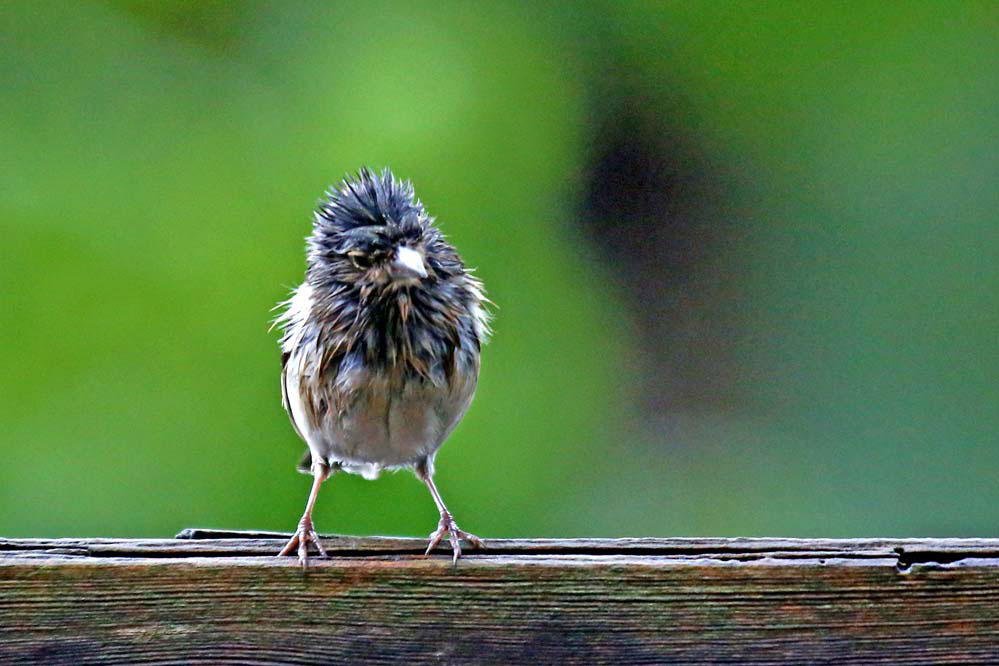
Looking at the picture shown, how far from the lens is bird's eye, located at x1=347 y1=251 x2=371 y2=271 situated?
264 centimetres

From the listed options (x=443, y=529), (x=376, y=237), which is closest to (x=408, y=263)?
(x=376, y=237)

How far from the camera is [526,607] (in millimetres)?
1978

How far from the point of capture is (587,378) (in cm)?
387

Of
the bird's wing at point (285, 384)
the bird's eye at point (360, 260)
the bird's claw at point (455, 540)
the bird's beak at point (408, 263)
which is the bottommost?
the bird's claw at point (455, 540)

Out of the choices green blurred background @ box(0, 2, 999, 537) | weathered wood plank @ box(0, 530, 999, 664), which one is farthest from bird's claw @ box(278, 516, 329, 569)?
green blurred background @ box(0, 2, 999, 537)

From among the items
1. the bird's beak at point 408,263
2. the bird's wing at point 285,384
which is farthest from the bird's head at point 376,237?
the bird's wing at point 285,384

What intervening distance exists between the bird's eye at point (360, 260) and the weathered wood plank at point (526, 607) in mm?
786

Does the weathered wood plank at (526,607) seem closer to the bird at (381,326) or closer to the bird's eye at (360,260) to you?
the bird at (381,326)

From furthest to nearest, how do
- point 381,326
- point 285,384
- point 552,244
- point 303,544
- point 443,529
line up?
point 552,244
point 285,384
point 381,326
point 443,529
point 303,544

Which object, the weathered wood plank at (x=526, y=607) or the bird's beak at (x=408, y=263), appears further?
the bird's beak at (x=408, y=263)

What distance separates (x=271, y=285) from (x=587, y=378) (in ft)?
3.06

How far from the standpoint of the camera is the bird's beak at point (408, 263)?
100 inches

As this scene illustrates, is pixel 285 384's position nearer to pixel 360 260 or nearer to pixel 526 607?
pixel 360 260

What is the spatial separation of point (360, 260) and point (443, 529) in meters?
0.59
